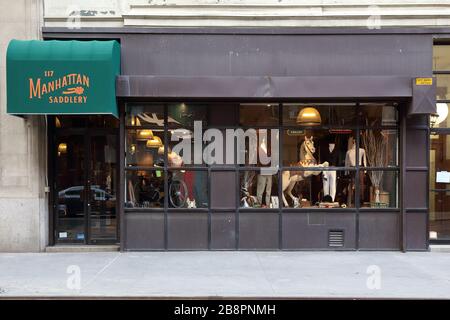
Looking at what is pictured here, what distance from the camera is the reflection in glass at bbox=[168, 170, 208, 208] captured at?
36.7 feet

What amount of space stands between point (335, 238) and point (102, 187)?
573 centimetres

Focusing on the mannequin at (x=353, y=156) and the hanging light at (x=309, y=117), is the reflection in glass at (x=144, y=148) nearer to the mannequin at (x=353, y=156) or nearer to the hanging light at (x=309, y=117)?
the hanging light at (x=309, y=117)

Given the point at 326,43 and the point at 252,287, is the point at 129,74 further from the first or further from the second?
the point at 252,287

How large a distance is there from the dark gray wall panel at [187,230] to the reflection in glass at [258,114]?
242 centimetres

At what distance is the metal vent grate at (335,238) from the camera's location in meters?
11.2

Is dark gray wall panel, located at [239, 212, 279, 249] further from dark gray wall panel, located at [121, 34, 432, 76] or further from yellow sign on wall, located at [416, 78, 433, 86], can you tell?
yellow sign on wall, located at [416, 78, 433, 86]

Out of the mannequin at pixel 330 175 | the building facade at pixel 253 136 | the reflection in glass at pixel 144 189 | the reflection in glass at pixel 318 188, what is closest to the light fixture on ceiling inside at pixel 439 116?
the building facade at pixel 253 136

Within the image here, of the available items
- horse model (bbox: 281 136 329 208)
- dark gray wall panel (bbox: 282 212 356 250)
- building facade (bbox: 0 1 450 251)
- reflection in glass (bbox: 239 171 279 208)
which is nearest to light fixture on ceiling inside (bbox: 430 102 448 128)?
building facade (bbox: 0 1 450 251)

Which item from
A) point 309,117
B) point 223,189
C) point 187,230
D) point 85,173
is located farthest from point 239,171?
point 85,173

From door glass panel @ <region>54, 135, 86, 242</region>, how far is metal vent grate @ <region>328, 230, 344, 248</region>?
5.94 meters

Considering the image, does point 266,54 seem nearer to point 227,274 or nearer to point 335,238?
point 335,238

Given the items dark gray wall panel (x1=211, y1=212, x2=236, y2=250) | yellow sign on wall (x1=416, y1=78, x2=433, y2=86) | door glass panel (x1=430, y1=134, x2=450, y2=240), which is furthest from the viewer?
door glass panel (x1=430, y1=134, x2=450, y2=240)

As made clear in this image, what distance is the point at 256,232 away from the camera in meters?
11.1

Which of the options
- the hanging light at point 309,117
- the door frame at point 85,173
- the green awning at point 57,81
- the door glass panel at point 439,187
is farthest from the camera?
the door glass panel at point 439,187
